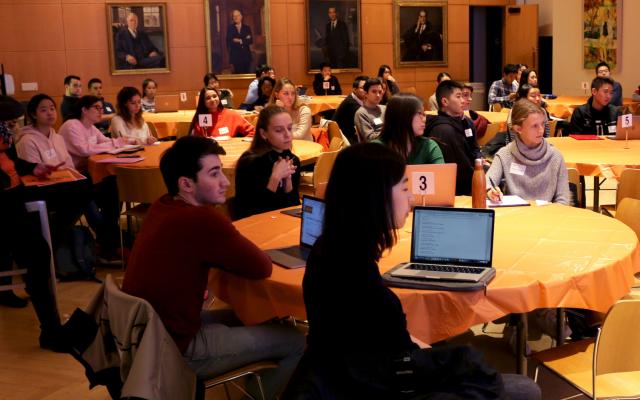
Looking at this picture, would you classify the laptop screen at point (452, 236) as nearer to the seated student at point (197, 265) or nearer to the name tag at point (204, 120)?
the seated student at point (197, 265)

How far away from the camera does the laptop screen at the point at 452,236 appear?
123 inches

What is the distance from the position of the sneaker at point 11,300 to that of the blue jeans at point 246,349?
2.97 metres

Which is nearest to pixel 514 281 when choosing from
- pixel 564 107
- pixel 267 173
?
pixel 267 173

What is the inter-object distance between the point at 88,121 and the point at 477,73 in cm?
1355

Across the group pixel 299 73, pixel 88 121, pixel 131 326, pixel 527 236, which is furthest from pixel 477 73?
pixel 131 326

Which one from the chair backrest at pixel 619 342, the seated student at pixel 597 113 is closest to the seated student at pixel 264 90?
the seated student at pixel 597 113

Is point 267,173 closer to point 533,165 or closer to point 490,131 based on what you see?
point 533,165

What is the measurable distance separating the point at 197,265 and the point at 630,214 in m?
2.35

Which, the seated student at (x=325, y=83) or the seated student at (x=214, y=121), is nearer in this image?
the seated student at (x=214, y=121)

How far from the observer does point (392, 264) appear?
3.36 m

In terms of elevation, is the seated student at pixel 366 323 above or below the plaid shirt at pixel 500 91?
below

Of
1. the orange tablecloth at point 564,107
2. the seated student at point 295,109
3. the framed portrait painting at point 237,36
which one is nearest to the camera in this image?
the seated student at point 295,109

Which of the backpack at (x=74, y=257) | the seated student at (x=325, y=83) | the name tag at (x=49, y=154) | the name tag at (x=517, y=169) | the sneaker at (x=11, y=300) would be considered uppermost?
the seated student at (x=325, y=83)

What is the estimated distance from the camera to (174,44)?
46.9 ft
